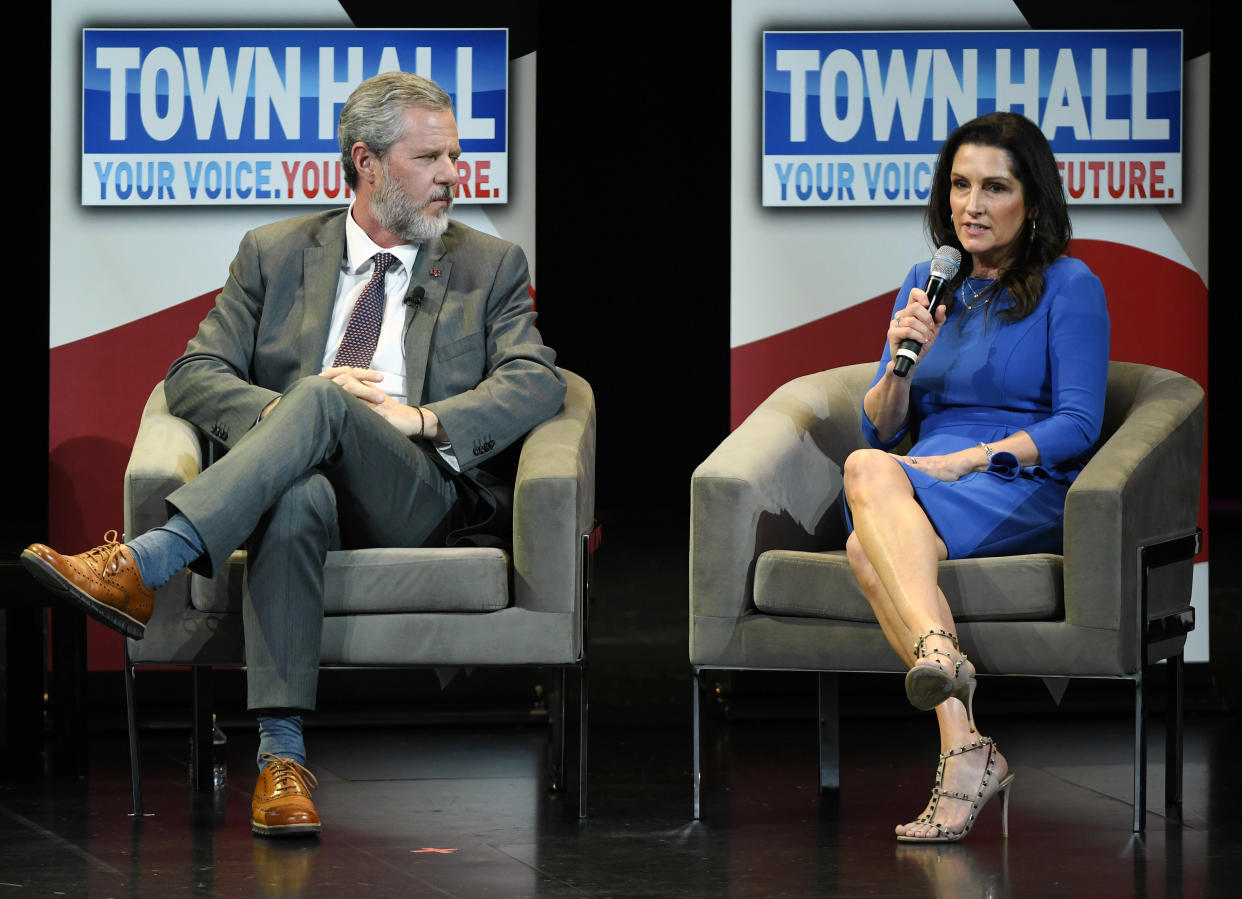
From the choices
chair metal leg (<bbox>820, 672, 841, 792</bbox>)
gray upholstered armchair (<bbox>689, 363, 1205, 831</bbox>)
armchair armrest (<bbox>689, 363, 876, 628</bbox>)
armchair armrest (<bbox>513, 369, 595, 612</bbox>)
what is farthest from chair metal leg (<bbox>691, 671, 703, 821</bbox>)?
chair metal leg (<bbox>820, 672, 841, 792</bbox>)

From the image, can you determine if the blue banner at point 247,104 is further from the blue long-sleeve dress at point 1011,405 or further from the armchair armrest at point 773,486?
the blue long-sleeve dress at point 1011,405

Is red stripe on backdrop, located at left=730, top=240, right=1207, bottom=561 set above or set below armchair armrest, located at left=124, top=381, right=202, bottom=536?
above

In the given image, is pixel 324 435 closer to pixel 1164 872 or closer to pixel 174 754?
pixel 174 754

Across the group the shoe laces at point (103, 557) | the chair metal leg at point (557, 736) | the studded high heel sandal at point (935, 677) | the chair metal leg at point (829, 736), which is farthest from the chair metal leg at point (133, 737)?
the studded high heel sandal at point (935, 677)

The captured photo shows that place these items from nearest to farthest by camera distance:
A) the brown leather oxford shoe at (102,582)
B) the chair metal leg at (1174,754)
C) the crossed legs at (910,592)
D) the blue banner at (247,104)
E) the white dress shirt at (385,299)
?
1. the brown leather oxford shoe at (102,582)
2. the crossed legs at (910,592)
3. the chair metal leg at (1174,754)
4. the white dress shirt at (385,299)
5. the blue banner at (247,104)

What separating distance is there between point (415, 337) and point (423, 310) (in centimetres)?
7

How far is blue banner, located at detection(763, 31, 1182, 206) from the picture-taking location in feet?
14.4

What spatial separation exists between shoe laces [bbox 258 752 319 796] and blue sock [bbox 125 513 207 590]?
15.1 inches

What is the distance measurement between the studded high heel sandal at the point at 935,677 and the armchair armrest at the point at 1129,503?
0.28 m

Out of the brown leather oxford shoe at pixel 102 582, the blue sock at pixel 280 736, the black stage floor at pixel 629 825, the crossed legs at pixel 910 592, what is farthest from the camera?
the blue sock at pixel 280 736

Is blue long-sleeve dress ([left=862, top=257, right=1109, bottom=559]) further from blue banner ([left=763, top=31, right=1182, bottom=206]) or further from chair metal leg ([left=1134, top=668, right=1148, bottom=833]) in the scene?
blue banner ([left=763, top=31, right=1182, bottom=206])

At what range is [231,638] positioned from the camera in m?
3.35

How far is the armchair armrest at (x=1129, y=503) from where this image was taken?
3193 millimetres

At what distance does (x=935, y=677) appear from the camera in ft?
9.71
